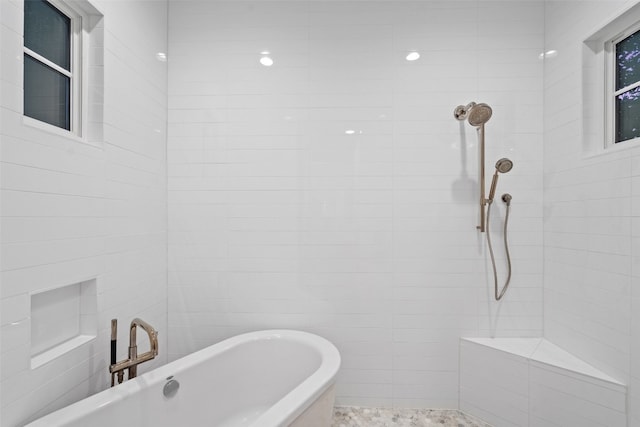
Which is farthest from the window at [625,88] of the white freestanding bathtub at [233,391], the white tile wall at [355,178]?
the white freestanding bathtub at [233,391]

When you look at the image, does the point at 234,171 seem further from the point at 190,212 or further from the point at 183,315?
the point at 183,315

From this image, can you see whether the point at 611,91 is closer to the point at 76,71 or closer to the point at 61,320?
the point at 76,71

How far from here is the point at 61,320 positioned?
136 centimetres

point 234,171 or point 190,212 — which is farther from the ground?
point 234,171

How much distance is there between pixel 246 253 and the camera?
2.12m

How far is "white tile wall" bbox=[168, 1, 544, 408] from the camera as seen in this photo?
2.04 meters

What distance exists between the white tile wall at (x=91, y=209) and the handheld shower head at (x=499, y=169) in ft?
7.13

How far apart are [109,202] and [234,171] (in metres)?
0.77

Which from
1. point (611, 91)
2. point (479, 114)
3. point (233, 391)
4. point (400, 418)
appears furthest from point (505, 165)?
point (233, 391)

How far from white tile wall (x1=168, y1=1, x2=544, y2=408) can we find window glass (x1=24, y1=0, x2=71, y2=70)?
70 cm

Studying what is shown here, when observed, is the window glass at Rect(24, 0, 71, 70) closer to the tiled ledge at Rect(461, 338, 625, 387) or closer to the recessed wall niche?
the recessed wall niche

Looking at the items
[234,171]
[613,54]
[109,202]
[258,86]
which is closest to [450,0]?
[613,54]

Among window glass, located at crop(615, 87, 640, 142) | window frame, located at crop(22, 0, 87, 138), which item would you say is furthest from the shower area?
window frame, located at crop(22, 0, 87, 138)

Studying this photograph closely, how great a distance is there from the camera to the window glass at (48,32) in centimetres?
127
